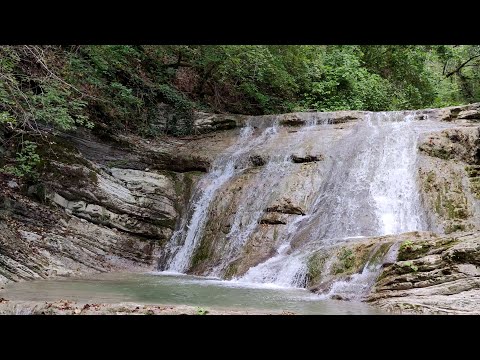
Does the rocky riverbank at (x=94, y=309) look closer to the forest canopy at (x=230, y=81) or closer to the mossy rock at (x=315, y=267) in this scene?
the mossy rock at (x=315, y=267)

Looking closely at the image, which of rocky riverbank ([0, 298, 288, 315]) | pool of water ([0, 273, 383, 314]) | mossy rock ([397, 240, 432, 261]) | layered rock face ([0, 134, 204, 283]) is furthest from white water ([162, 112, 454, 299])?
rocky riverbank ([0, 298, 288, 315])

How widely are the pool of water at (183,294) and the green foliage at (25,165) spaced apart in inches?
103

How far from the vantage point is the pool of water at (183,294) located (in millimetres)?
6746

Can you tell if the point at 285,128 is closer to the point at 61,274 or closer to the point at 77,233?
the point at 77,233

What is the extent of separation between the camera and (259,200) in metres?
12.7

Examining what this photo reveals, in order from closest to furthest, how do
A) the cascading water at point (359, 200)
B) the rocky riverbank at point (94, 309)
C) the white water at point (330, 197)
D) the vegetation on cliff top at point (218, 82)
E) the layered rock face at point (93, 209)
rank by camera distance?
1. the rocky riverbank at point (94, 309)
2. the cascading water at point (359, 200)
3. the layered rock face at point (93, 209)
4. the white water at point (330, 197)
5. the vegetation on cliff top at point (218, 82)

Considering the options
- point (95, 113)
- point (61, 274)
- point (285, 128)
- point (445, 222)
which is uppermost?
point (285, 128)

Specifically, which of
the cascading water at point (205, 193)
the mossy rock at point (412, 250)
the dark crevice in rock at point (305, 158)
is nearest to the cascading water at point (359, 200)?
the dark crevice in rock at point (305, 158)

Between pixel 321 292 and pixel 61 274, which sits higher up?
pixel 321 292

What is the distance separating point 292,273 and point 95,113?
808cm

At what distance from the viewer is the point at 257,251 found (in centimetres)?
1120

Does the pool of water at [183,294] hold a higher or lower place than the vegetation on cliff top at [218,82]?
lower

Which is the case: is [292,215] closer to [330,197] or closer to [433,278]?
[330,197]
